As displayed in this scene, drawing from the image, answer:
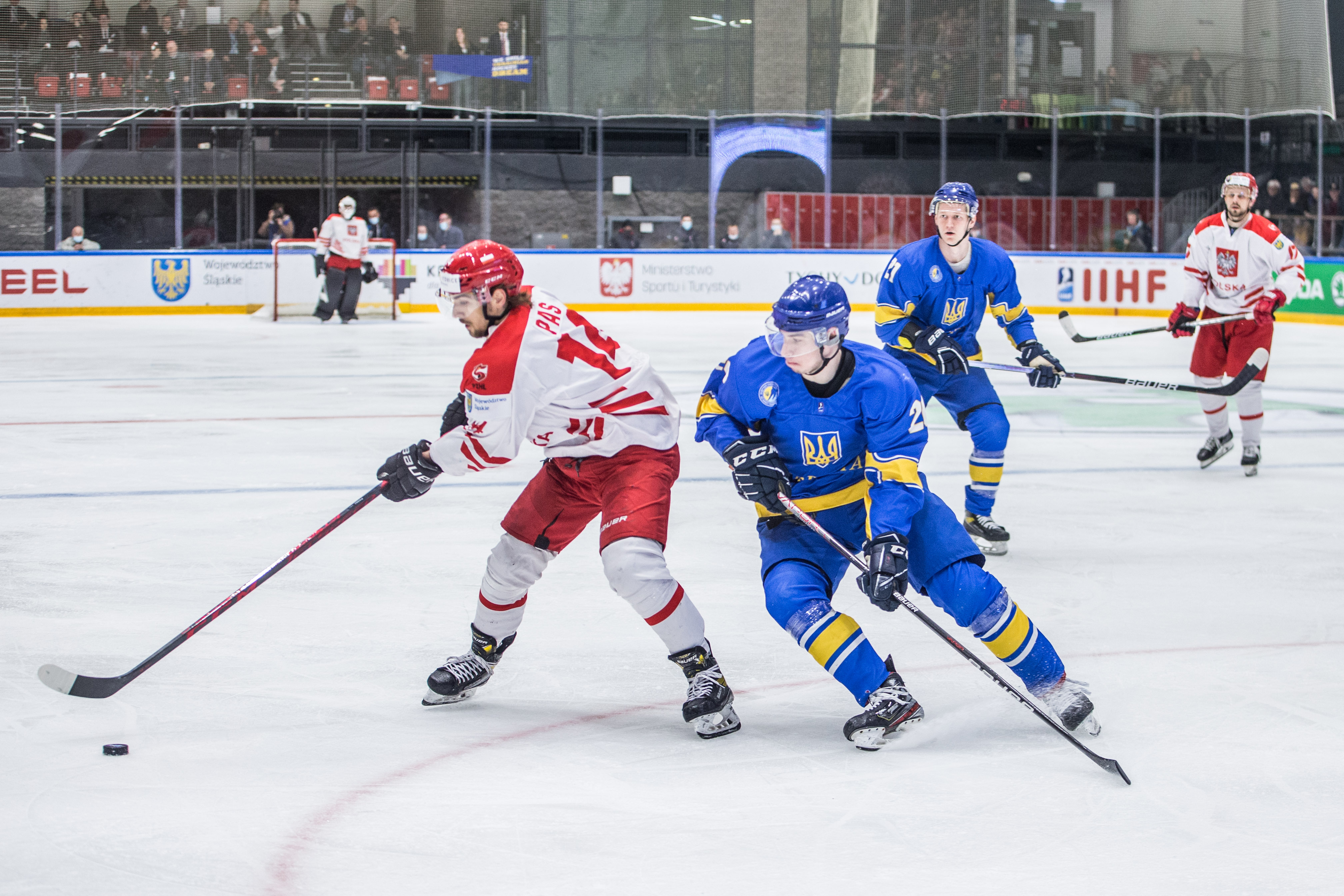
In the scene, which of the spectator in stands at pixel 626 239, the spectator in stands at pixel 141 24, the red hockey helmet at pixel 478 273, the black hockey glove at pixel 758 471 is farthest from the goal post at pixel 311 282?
the black hockey glove at pixel 758 471

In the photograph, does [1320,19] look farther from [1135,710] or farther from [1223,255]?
[1135,710]

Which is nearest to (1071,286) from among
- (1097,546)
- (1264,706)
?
(1097,546)

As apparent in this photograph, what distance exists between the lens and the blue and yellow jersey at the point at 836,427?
9.48 feet

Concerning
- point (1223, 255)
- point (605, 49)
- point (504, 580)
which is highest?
point (605, 49)

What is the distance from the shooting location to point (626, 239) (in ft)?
56.9

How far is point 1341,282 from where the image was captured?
1452cm

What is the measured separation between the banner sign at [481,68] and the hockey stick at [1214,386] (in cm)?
1306

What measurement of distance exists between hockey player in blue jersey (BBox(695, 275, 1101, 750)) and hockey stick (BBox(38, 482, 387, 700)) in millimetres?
792

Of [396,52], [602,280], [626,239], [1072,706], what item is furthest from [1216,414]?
[396,52]

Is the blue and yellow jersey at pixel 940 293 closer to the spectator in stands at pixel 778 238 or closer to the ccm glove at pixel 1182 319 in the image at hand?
the ccm glove at pixel 1182 319

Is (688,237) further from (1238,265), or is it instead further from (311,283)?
(1238,265)

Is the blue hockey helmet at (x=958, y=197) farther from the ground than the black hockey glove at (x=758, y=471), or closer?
farther from the ground

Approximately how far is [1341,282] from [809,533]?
1323cm

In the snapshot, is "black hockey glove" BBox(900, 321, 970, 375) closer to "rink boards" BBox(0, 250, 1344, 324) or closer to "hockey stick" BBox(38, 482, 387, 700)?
"hockey stick" BBox(38, 482, 387, 700)
